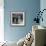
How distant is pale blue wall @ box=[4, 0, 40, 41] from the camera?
5375mm

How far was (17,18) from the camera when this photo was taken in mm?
5434

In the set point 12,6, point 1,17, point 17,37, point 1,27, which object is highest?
point 12,6

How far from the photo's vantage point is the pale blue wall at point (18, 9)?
5375 mm

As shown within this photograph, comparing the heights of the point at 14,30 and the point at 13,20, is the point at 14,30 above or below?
below

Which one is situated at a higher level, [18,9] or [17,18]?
[18,9]

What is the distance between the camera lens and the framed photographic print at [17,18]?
5.39m

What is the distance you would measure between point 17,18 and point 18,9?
35 centimetres

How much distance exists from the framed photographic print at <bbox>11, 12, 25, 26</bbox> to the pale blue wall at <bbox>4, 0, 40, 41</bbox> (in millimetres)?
155

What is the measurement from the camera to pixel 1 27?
→ 215 inches

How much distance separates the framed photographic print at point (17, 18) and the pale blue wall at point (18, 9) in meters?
0.16

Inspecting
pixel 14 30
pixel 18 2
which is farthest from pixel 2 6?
pixel 14 30

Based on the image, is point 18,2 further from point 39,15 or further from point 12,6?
point 39,15

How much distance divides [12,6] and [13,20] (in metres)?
0.55

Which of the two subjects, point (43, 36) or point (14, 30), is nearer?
point (43, 36)
